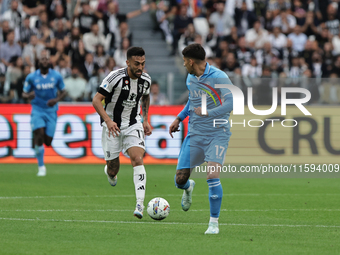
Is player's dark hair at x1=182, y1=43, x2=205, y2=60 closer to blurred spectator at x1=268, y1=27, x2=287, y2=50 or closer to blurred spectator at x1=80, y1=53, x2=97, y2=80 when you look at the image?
blurred spectator at x1=80, y1=53, x2=97, y2=80

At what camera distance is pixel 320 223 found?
838 centimetres

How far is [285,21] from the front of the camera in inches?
826

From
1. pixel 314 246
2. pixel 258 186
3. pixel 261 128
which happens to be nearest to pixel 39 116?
pixel 258 186

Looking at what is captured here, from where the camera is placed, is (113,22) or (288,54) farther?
(113,22)

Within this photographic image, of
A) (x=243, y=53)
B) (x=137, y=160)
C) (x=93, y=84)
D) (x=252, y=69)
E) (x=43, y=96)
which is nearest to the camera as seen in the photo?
(x=137, y=160)

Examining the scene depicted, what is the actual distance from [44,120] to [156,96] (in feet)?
12.9

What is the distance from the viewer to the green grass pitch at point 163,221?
6.56m

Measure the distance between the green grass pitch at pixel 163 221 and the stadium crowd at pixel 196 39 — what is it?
143 inches

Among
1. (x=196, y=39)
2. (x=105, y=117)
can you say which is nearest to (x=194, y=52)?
(x=105, y=117)

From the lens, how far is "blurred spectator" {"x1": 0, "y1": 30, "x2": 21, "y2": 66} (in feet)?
61.0

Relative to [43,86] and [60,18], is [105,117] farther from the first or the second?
[60,18]

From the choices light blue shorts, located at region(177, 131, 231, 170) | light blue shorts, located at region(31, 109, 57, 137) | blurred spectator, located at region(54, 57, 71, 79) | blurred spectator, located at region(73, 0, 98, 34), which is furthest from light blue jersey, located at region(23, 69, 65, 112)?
light blue shorts, located at region(177, 131, 231, 170)

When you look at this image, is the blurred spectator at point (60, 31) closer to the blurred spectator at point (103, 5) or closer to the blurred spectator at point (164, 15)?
the blurred spectator at point (103, 5)

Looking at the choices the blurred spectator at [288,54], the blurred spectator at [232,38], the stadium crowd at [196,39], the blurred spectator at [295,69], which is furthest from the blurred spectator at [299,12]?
the blurred spectator at [295,69]
